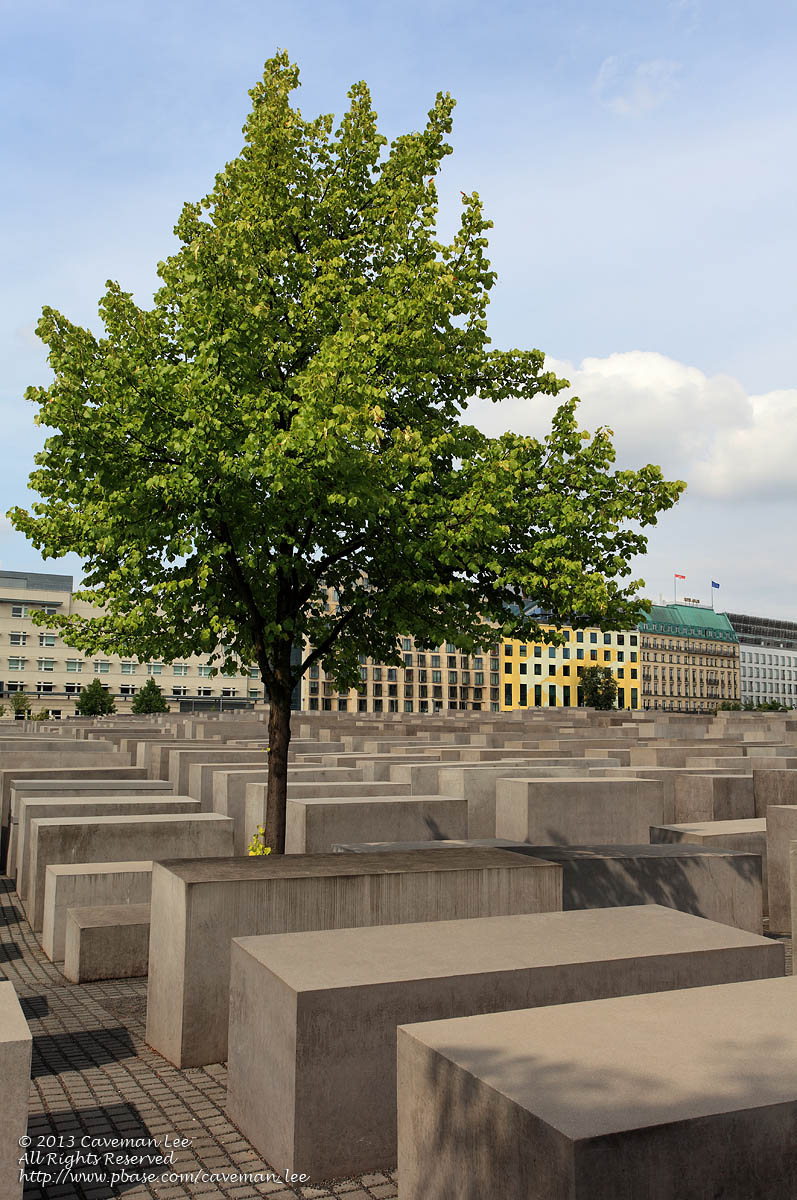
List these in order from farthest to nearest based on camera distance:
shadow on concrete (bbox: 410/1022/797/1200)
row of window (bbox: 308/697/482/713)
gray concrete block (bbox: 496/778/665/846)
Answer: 1. row of window (bbox: 308/697/482/713)
2. gray concrete block (bbox: 496/778/665/846)
3. shadow on concrete (bbox: 410/1022/797/1200)

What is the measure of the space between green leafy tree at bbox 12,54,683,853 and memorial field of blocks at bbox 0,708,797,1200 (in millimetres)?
2611

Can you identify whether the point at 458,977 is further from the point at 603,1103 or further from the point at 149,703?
the point at 149,703

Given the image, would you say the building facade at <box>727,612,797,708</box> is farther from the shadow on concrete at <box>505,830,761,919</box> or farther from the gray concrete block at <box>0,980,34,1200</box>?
the gray concrete block at <box>0,980,34,1200</box>

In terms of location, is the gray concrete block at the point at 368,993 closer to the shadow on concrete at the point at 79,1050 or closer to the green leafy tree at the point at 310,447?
the shadow on concrete at the point at 79,1050

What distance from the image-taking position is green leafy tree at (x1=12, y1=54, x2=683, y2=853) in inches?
368

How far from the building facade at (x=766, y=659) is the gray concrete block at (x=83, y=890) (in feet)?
580

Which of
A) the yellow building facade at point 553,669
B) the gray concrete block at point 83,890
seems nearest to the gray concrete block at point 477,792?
the gray concrete block at point 83,890

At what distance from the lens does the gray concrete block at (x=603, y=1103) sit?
3471 millimetres

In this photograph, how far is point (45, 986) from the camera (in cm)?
970

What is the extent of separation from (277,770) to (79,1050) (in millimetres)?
3860

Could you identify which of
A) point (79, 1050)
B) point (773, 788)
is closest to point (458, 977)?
point (79, 1050)

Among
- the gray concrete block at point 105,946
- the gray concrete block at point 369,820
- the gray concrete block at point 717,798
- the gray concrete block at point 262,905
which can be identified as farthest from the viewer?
the gray concrete block at point 717,798

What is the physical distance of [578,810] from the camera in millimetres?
14055

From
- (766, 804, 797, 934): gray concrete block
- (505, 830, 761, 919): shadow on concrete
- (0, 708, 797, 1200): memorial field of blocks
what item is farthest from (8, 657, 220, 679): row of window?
(505, 830, 761, 919): shadow on concrete
